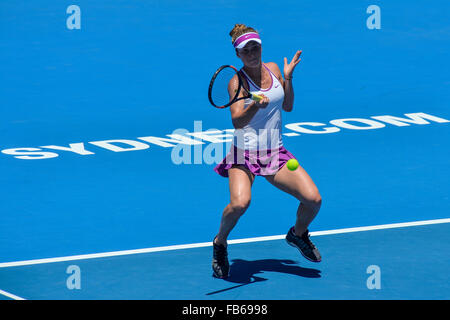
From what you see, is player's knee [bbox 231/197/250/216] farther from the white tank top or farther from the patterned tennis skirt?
the white tank top

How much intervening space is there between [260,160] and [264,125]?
331 millimetres

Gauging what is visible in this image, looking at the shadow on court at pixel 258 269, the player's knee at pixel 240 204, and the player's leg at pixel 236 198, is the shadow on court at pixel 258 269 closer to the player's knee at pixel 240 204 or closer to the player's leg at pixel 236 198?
the player's leg at pixel 236 198

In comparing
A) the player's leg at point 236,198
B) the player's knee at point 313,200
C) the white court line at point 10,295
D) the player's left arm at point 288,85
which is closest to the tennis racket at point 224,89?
the player's left arm at point 288,85

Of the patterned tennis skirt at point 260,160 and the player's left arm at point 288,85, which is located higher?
the player's left arm at point 288,85

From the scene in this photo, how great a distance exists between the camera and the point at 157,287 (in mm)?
9383

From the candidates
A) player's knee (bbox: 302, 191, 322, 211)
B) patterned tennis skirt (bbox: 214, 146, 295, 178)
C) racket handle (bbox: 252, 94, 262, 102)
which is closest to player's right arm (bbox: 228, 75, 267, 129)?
racket handle (bbox: 252, 94, 262, 102)

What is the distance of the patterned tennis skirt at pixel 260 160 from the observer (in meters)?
9.54

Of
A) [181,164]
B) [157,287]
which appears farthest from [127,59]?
[157,287]

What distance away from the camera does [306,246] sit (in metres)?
9.88

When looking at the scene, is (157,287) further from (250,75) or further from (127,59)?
(127,59)

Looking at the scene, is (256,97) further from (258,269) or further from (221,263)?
(258,269)

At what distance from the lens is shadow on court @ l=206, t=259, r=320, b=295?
9.58 metres

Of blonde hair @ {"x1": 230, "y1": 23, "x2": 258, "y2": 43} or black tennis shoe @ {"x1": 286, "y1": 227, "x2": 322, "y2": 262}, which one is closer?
blonde hair @ {"x1": 230, "y1": 23, "x2": 258, "y2": 43}
